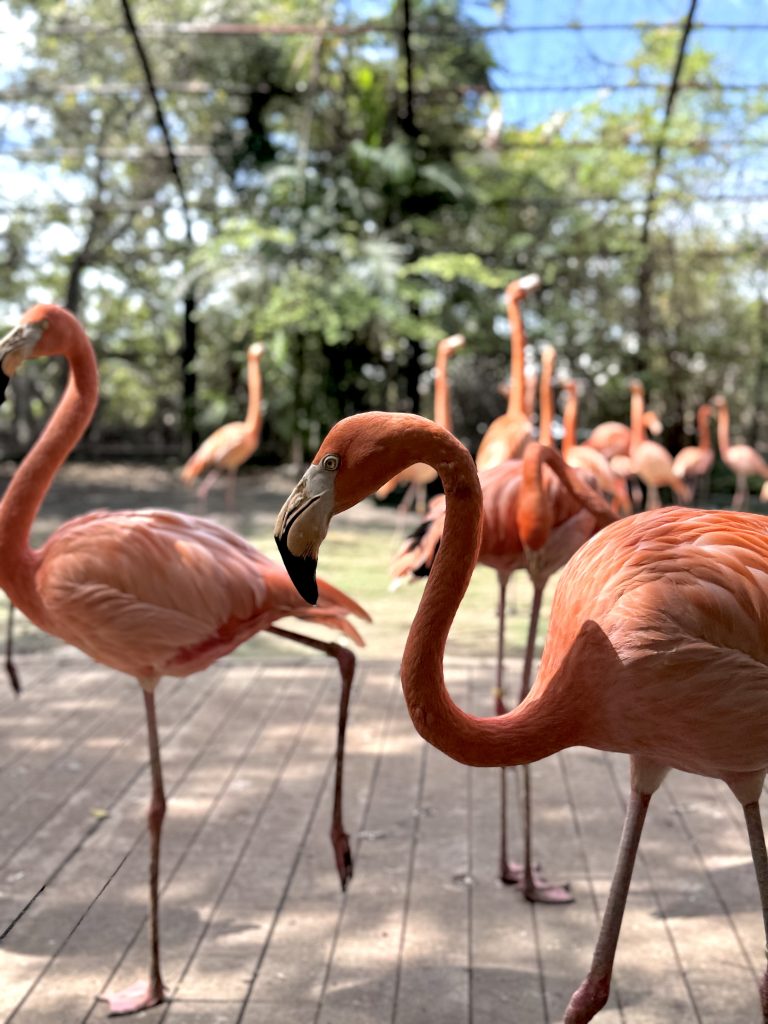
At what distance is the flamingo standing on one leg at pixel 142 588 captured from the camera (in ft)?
8.42

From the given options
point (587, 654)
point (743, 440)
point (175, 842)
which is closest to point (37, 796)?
point (175, 842)

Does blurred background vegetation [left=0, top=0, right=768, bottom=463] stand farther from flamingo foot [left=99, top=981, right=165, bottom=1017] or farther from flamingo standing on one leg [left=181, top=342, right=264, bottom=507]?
flamingo foot [left=99, top=981, right=165, bottom=1017]

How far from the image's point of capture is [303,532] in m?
1.61

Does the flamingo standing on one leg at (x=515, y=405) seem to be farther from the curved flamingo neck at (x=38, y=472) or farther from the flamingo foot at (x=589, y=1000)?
the flamingo foot at (x=589, y=1000)

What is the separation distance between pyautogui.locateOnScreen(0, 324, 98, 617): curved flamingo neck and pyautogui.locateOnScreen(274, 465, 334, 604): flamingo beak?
3.92 feet

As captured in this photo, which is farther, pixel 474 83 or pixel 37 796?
pixel 474 83

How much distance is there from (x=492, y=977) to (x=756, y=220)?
40.0 ft

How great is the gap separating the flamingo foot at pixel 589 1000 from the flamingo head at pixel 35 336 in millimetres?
1757

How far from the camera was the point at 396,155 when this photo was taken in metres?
12.0

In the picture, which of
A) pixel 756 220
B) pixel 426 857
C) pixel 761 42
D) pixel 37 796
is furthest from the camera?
pixel 756 220

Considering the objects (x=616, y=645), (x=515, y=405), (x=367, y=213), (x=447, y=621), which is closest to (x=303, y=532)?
(x=447, y=621)

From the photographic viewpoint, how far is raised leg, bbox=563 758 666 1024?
1952 millimetres

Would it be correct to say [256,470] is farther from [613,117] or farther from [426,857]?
[426,857]

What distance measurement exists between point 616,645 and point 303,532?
592 millimetres
